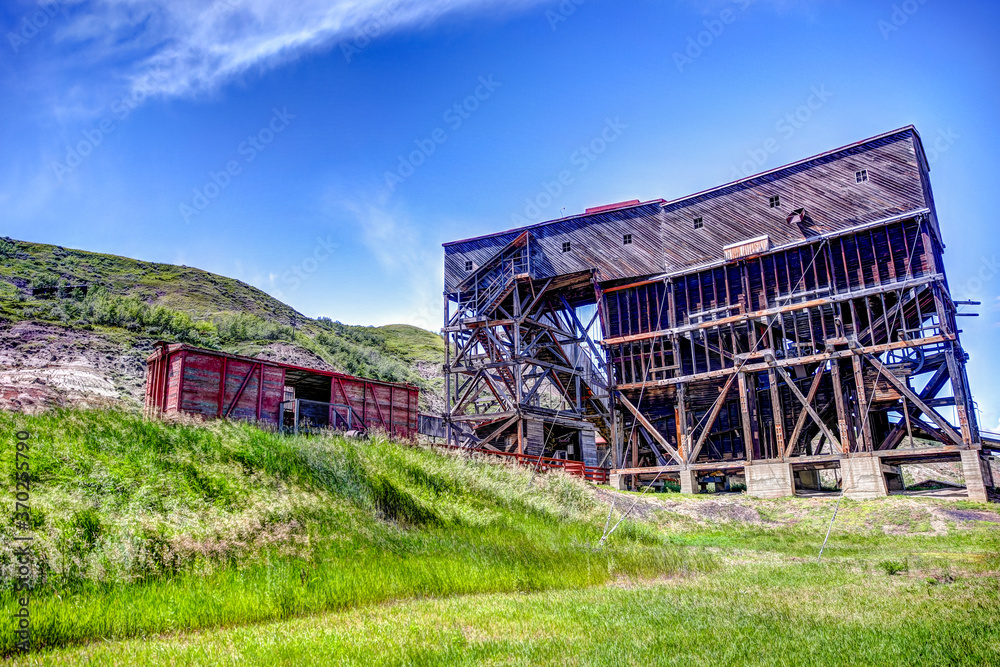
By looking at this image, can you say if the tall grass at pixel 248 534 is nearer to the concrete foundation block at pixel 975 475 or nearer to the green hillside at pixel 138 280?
the concrete foundation block at pixel 975 475

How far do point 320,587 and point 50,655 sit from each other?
3198mm

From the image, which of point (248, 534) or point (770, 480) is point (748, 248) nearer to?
point (770, 480)

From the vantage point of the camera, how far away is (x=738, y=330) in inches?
1275

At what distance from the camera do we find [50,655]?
234 inches

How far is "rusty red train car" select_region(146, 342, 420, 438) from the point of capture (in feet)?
62.3

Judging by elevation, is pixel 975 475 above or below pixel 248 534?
below

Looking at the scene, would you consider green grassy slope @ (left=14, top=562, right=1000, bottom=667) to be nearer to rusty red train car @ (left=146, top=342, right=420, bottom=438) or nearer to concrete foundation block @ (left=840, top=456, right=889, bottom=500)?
rusty red train car @ (left=146, top=342, right=420, bottom=438)

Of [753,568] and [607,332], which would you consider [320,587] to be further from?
[607,332]

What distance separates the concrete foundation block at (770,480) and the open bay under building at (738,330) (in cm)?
6

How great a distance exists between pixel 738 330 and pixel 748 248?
13.2 feet

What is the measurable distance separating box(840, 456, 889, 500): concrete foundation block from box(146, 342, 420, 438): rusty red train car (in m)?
17.3

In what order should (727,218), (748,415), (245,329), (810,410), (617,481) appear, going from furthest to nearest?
(245,329) → (727,218) → (617,481) → (748,415) → (810,410)

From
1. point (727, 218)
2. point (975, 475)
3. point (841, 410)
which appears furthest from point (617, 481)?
point (975, 475)

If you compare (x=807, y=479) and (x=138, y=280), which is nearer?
(x=807, y=479)
